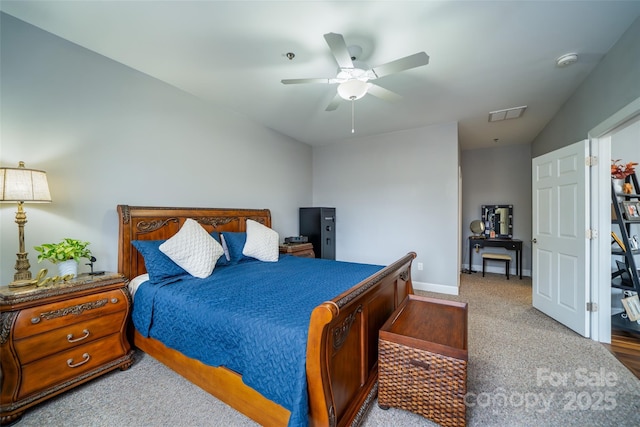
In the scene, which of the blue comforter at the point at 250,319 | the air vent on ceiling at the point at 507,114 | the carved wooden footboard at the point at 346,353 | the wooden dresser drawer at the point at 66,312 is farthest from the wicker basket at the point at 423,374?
the air vent on ceiling at the point at 507,114

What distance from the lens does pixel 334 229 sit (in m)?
4.73

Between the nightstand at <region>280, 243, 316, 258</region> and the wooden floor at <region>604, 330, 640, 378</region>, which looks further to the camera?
the nightstand at <region>280, 243, 316, 258</region>

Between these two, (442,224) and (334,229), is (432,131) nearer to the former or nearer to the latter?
(442,224)

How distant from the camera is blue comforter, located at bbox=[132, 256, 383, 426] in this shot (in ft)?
4.01

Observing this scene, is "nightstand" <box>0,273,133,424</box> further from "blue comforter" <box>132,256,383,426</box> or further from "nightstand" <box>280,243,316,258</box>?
"nightstand" <box>280,243,316,258</box>

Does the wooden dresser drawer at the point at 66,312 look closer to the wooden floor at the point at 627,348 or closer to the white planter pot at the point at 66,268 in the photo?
the white planter pot at the point at 66,268

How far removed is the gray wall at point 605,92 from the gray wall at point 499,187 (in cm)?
192

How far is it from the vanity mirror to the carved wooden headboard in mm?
5225

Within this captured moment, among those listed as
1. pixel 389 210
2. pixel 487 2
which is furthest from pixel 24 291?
pixel 389 210

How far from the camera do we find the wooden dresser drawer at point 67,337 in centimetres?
153

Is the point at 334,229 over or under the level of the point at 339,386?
over

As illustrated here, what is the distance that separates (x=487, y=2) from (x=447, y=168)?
2.41m

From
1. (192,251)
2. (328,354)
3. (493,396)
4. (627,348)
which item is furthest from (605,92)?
(192,251)

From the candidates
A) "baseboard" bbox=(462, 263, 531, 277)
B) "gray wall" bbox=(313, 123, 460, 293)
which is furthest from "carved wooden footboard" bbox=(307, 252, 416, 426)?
"baseboard" bbox=(462, 263, 531, 277)
